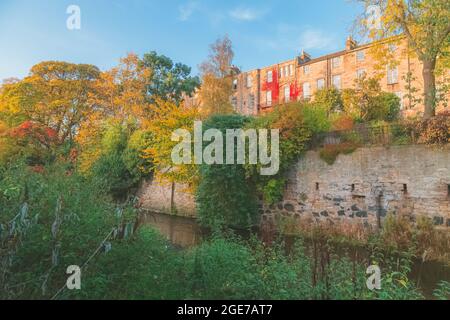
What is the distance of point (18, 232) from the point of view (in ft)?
10.8

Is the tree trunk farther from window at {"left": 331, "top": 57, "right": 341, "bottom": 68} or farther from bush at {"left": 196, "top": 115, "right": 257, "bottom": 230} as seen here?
window at {"left": 331, "top": 57, "right": 341, "bottom": 68}

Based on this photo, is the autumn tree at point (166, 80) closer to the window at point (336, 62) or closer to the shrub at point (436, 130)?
the window at point (336, 62)

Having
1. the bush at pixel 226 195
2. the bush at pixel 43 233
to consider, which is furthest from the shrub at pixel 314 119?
the bush at pixel 43 233

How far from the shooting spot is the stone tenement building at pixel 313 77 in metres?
26.7

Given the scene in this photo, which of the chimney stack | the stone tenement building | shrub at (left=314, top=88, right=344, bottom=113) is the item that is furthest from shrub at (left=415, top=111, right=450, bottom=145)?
the chimney stack

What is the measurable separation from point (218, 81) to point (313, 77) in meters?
12.4

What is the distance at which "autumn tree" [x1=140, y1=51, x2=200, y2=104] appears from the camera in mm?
27094

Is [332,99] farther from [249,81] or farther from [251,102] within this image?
[249,81]

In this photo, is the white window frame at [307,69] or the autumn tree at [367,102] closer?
the autumn tree at [367,102]

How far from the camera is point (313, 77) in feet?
106

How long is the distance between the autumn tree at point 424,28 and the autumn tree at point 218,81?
43.4 feet

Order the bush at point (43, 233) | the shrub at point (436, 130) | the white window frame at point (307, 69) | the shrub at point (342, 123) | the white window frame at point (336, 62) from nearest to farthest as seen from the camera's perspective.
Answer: the bush at point (43, 233) < the shrub at point (436, 130) < the shrub at point (342, 123) < the white window frame at point (336, 62) < the white window frame at point (307, 69)

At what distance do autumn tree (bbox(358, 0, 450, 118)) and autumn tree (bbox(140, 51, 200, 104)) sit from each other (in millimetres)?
18096
